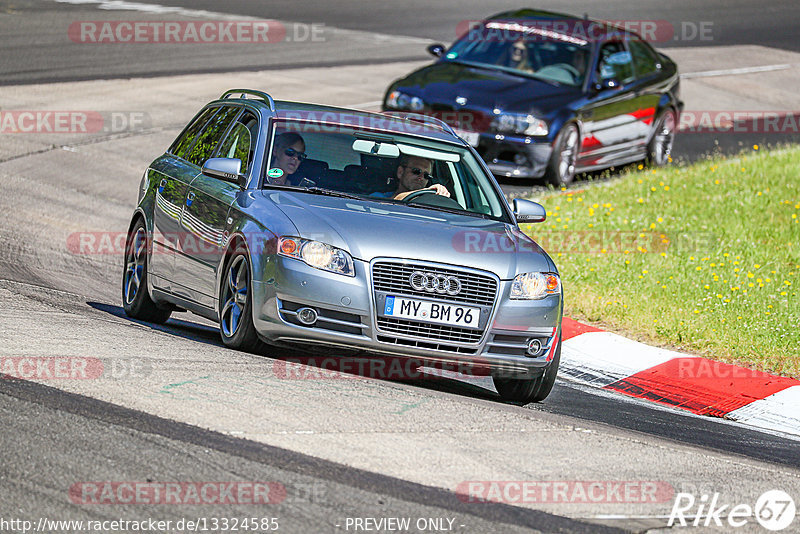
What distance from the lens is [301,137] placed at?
341 inches

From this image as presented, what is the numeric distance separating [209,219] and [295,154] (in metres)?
0.71

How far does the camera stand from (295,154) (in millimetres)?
8539

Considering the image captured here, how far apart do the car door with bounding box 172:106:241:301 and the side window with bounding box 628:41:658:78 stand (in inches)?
359

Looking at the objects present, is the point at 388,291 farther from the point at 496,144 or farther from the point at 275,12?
the point at 275,12

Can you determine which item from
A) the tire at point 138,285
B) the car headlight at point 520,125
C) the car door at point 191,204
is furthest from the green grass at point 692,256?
A: the tire at point 138,285

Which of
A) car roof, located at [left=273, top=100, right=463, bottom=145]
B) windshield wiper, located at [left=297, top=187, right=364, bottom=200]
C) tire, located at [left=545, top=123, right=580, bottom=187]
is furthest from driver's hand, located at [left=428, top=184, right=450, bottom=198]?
tire, located at [left=545, top=123, right=580, bottom=187]

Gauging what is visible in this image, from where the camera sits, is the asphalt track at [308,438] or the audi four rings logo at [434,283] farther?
the audi four rings logo at [434,283]

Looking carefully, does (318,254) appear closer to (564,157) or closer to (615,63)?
(564,157)

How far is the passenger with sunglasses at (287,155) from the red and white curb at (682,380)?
248 centimetres

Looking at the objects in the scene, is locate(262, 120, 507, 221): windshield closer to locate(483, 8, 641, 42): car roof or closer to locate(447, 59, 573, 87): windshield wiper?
locate(447, 59, 573, 87): windshield wiper

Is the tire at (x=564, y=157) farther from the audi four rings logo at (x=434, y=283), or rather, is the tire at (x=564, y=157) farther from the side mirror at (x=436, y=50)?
the audi four rings logo at (x=434, y=283)

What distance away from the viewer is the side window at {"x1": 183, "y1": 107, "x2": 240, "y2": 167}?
30.4 ft

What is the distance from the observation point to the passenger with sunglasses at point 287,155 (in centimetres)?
834

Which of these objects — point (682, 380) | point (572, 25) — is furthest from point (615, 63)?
point (682, 380)
